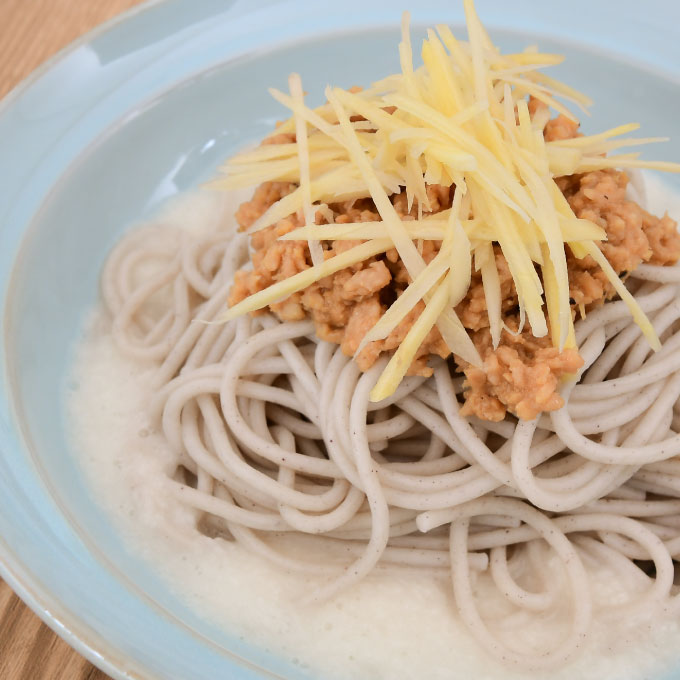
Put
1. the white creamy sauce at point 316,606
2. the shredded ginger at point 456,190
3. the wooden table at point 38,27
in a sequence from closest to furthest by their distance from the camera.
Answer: the shredded ginger at point 456,190
the white creamy sauce at point 316,606
the wooden table at point 38,27

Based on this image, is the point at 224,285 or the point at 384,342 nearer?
the point at 384,342

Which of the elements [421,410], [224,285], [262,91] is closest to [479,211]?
[421,410]

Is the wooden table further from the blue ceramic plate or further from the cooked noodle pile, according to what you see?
the cooked noodle pile

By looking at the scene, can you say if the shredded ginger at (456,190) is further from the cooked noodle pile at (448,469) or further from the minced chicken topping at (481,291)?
the cooked noodle pile at (448,469)

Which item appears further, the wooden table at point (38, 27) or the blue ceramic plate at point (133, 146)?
the wooden table at point (38, 27)

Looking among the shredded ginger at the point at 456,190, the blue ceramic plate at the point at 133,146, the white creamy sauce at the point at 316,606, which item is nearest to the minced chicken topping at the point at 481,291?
the shredded ginger at the point at 456,190

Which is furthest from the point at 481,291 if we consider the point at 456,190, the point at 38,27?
the point at 38,27

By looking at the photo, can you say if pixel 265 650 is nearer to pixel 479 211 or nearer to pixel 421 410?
pixel 421 410
